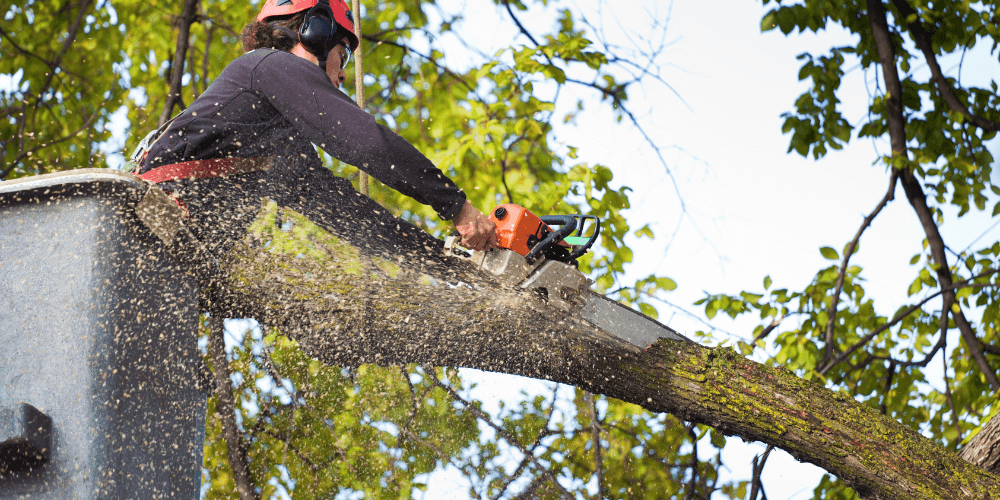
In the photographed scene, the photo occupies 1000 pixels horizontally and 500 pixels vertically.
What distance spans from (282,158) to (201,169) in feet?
0.88

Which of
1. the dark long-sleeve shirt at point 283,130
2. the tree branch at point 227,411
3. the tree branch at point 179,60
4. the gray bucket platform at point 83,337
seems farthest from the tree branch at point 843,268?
the tree branch at point 179,60

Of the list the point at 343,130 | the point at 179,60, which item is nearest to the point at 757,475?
the point at 343,130

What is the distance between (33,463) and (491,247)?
4.97 feet

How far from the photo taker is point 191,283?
233cm

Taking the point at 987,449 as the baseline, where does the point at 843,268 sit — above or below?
above

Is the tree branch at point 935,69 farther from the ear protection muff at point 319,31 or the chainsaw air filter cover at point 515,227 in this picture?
the ear protection muff at point 319,31

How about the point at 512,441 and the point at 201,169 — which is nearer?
the point at 201,169

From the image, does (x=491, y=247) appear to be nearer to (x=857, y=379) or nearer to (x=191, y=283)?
(x=191, y=283)

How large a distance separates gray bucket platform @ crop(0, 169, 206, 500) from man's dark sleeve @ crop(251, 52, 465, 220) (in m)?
0.54

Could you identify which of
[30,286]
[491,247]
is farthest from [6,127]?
[491,247]

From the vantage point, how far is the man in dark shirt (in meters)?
2.39

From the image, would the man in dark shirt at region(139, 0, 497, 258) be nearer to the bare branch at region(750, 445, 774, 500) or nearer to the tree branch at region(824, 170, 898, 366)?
the bare branch at region(750, 445, 774, 500)

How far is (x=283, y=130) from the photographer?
2.57 m

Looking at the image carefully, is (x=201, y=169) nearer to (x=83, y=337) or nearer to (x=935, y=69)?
(x=83, y=337)
